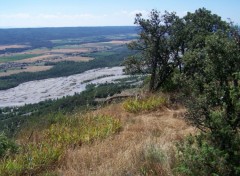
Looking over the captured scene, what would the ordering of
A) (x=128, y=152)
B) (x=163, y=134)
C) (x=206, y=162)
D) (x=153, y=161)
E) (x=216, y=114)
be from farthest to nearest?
(x=163, y=134) → (x=128, y=152) → (x=153, y=161) → (x=216, y=114) → (x=206, y=162)

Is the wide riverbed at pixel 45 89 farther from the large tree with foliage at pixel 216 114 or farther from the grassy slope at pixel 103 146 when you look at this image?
the large tree with foliage at pixel 216 114

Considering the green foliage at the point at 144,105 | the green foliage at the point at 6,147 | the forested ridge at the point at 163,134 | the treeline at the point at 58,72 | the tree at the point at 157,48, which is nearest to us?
the forested ridge at the point at 163,134

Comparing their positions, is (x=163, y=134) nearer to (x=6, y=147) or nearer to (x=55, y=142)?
(x=55, y=142)

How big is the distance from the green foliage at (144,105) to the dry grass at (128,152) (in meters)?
2.50

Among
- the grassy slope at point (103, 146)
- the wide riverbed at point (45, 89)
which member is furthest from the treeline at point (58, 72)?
the grassy slope at point (103, 146)

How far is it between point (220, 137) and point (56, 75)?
120 meters

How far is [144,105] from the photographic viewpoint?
503 inches

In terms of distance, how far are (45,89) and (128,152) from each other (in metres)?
91.9

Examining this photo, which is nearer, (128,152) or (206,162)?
(206,162)

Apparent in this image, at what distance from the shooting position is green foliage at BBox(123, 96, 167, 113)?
499 inches

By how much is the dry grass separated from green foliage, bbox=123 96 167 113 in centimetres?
250

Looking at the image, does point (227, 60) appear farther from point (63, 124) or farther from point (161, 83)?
point (161, 83)

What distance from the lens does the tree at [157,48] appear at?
56.5 ft

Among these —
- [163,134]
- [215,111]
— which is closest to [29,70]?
[163,134]
